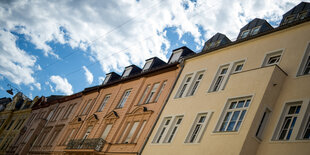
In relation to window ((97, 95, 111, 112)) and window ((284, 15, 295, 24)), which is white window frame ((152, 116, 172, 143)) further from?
window ((97, 95, 111, 112))

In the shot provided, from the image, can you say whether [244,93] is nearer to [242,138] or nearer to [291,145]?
[242,138]

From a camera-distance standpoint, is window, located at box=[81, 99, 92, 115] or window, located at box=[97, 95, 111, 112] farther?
window, located at box=[81, 99, 92, 115]

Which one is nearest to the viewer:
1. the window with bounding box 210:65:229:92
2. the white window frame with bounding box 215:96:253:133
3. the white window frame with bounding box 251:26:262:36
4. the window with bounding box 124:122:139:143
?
the white window frame with bounding box 215:96:253:133

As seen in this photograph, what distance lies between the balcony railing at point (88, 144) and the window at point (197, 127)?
11472 mm

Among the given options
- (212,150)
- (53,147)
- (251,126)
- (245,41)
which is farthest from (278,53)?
(53,147)

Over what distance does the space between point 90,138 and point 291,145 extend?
22.3 metres

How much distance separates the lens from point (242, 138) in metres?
16.2

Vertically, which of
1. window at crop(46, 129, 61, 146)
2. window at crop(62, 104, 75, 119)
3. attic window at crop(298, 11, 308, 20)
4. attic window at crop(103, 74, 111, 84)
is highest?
attic window at crop(298, 11, 308, 20)

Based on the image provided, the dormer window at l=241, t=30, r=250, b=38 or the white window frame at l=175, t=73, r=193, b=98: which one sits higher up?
the dormer window at l=241, t=30, r=250, b=38

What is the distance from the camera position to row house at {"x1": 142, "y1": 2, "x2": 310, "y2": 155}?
53.2ft

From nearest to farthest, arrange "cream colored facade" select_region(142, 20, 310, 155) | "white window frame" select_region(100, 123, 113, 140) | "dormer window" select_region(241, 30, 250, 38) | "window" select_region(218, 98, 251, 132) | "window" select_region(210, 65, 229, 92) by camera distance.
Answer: "cream colored facade" select_region(142, 20, 310, 155) → "window" select_region(218, 98, 251, 132) → "window" select_region(210, 65, 229, 92) → "dormer window" select_region(241, 30, 250, 38) → "white window frame" select_region(100, 123, 113, 140)

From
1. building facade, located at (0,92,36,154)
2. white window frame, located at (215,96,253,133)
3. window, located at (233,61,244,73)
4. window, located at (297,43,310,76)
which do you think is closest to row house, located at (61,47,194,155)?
window, located at (233,61,244,73)

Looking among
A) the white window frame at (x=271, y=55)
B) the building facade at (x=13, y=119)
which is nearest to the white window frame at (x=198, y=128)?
the white window frame at (x=271, y=55)

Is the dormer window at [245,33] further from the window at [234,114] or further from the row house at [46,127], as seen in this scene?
the row house at [46,127]
